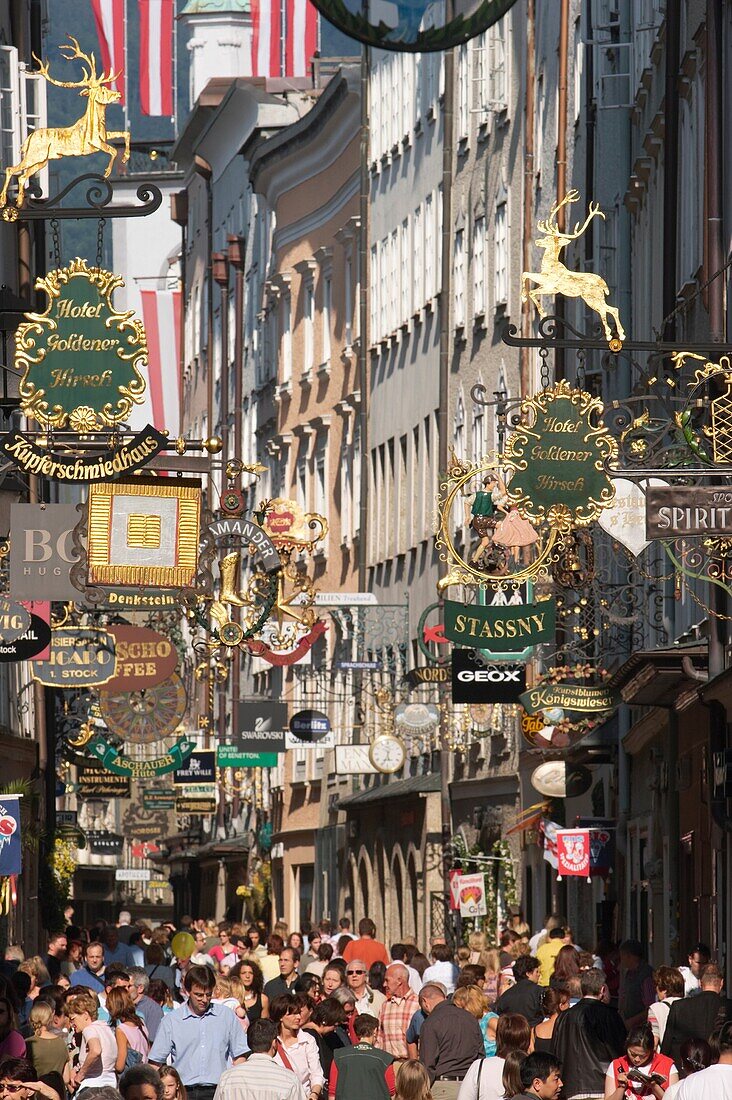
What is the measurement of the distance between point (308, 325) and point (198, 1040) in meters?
46.3

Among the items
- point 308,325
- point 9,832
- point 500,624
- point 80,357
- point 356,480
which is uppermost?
point 80,357

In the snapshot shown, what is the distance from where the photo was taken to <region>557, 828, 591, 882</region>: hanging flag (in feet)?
99.5

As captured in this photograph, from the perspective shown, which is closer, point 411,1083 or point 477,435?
point 411,1083

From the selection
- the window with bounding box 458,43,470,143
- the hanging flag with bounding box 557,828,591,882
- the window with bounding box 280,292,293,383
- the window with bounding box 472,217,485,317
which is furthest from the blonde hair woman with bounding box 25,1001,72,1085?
the window with bounding box 280,292,293,383

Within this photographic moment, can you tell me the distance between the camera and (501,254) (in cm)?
4541

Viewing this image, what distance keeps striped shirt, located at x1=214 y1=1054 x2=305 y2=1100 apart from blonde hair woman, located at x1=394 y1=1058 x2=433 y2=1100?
579 mm

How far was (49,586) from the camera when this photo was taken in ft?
68.3

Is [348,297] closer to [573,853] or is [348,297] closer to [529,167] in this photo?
[529,167]

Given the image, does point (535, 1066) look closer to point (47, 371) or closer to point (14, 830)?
point (47, 371)

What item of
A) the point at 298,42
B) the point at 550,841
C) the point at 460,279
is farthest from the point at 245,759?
the point at 298,42

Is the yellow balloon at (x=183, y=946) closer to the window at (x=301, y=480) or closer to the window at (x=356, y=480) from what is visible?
the window at (x=356, y=480)

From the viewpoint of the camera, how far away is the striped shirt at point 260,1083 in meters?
13.5

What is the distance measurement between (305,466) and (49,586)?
4053cm

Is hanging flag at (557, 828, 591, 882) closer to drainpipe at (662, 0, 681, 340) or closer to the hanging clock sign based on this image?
the hanging clock sign
